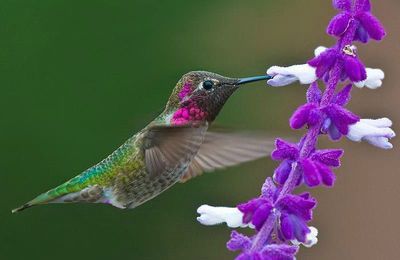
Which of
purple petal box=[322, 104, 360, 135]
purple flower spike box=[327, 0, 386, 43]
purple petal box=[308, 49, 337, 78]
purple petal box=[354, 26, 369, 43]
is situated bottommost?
purple petal box=[322, 104, 360, 135]

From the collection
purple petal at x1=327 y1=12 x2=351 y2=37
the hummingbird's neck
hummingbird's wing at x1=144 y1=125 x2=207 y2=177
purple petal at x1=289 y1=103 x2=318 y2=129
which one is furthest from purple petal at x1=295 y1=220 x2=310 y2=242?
the hummingbird's neck

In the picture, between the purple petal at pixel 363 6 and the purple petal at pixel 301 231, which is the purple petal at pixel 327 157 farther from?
the purple petal at pixel 363 6

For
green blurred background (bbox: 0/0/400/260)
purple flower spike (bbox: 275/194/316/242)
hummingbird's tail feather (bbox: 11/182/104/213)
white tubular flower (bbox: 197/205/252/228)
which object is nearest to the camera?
purple flower spike (bbox: 275/194/316/242)

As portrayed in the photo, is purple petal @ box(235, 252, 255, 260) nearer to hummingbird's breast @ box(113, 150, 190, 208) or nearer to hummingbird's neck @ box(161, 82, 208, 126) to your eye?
hummingbird's breast @ box(113, 150, 190, 208)

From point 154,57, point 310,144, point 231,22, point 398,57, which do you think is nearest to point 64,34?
point 154,57

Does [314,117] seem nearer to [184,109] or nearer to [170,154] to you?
[170,154]

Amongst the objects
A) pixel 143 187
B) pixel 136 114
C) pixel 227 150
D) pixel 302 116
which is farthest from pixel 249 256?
pixel 136 114

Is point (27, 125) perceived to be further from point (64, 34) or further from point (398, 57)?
point (398, 57)
